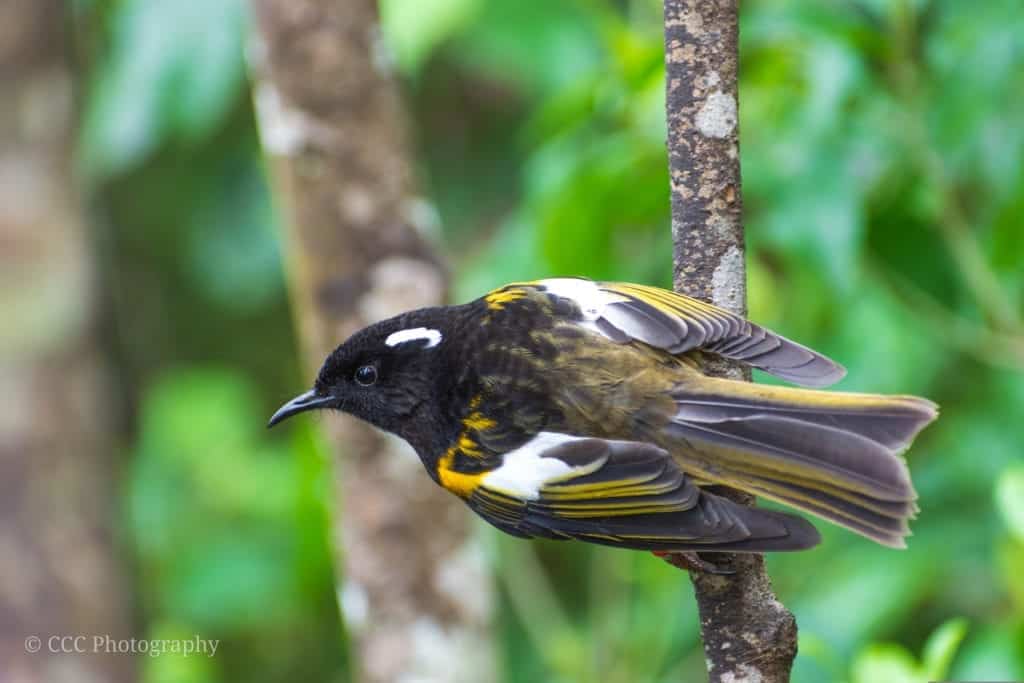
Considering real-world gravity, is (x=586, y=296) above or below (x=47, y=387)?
above

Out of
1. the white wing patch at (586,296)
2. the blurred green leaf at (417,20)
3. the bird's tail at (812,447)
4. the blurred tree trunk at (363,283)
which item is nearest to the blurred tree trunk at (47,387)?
the blurred green leaf at (417,20)

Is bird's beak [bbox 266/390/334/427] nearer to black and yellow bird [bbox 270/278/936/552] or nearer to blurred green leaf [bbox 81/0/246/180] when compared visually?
black and yellow bird [bbox 270/278/936/552]

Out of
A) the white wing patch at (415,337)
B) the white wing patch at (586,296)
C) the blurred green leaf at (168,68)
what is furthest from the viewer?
the blurred green leaf at (168,68)

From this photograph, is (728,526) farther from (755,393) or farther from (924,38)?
(924,38)

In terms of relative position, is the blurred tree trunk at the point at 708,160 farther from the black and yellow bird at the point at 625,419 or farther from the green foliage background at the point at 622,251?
the green foliage background at the point at 622,251

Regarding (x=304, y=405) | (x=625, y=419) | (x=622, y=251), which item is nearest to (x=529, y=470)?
(x=625, y=419)

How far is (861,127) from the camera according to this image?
4113 mm

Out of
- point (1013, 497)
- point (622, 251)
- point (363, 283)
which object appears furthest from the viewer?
point (622, 251)

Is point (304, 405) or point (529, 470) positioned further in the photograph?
point (304, 405)

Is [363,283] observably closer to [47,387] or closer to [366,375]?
[366,375]

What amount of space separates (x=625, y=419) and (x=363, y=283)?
138 cm

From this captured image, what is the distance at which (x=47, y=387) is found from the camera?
519 centimetres

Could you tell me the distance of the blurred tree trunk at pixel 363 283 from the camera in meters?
4.02

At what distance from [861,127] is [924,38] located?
408 mm
